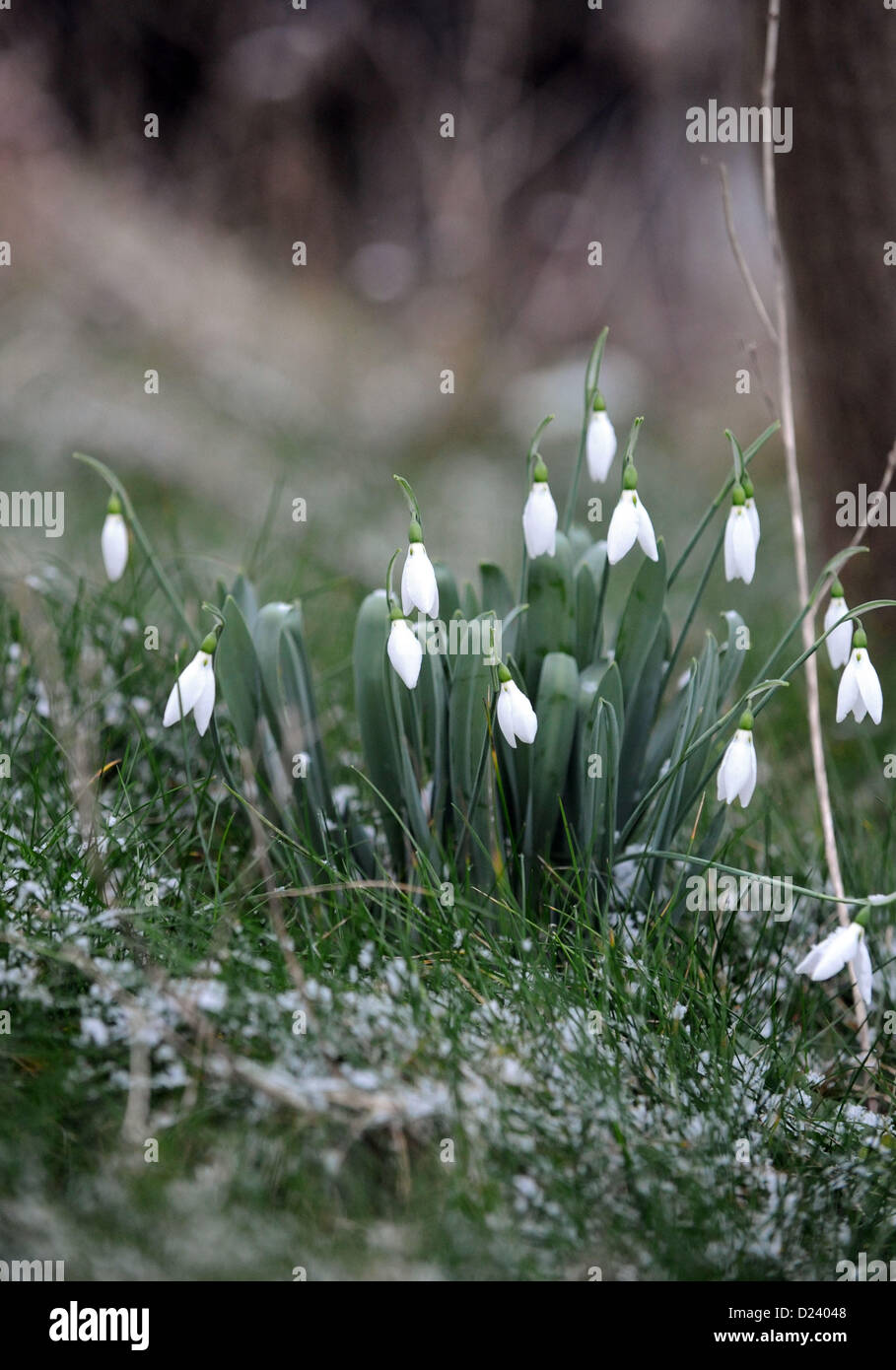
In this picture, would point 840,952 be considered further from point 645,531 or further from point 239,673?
point 239,673

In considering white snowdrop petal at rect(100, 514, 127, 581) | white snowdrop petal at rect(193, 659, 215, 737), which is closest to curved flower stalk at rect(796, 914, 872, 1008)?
white snowdrop petal at rect(193, 659, 215, 737)

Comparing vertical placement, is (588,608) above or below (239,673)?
above

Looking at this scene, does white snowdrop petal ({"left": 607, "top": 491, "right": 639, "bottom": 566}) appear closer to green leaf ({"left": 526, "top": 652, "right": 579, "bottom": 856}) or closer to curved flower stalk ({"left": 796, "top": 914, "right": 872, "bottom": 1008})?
green leaf ({"left": 526, "top": 652, "right": 579, "bottom": 856})

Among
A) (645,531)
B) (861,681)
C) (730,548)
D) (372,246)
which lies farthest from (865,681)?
(372,246)

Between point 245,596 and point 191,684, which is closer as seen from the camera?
point 191,684

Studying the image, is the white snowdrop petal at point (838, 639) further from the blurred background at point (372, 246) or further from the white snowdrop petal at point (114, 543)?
the blurred background at point (372, 246)
